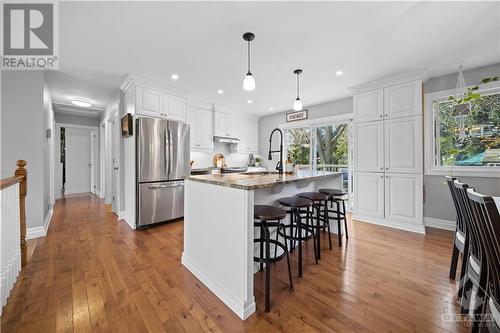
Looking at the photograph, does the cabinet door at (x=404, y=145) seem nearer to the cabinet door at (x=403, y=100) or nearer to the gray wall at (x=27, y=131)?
the cabinet door at (x=403, y=100)

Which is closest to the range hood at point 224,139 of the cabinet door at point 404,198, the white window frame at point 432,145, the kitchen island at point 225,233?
the kitchen island at point 225,233

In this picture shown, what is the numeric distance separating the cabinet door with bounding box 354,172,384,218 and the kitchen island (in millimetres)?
2156

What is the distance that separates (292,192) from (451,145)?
9.54 ft

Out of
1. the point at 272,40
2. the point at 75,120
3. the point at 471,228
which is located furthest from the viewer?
the point at 75,120

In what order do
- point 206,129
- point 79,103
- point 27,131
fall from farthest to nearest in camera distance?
1. point 206,129
2. point 79,103
3. point 27,131

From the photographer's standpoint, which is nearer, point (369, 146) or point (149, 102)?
point (149, 102)

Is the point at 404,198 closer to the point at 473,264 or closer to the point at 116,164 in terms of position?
the point at 473,264

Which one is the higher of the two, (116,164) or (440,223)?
(116,164)

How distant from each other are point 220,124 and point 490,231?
15.7 feet

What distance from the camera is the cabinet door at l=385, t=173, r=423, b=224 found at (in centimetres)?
315

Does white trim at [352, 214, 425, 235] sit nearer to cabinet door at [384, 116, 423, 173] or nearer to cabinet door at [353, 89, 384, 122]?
cabinet door at [384, 116, 423, 173]

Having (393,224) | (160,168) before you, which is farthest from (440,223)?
(160,168)

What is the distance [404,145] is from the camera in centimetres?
328

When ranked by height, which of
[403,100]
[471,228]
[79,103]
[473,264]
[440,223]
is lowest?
[440,223]
